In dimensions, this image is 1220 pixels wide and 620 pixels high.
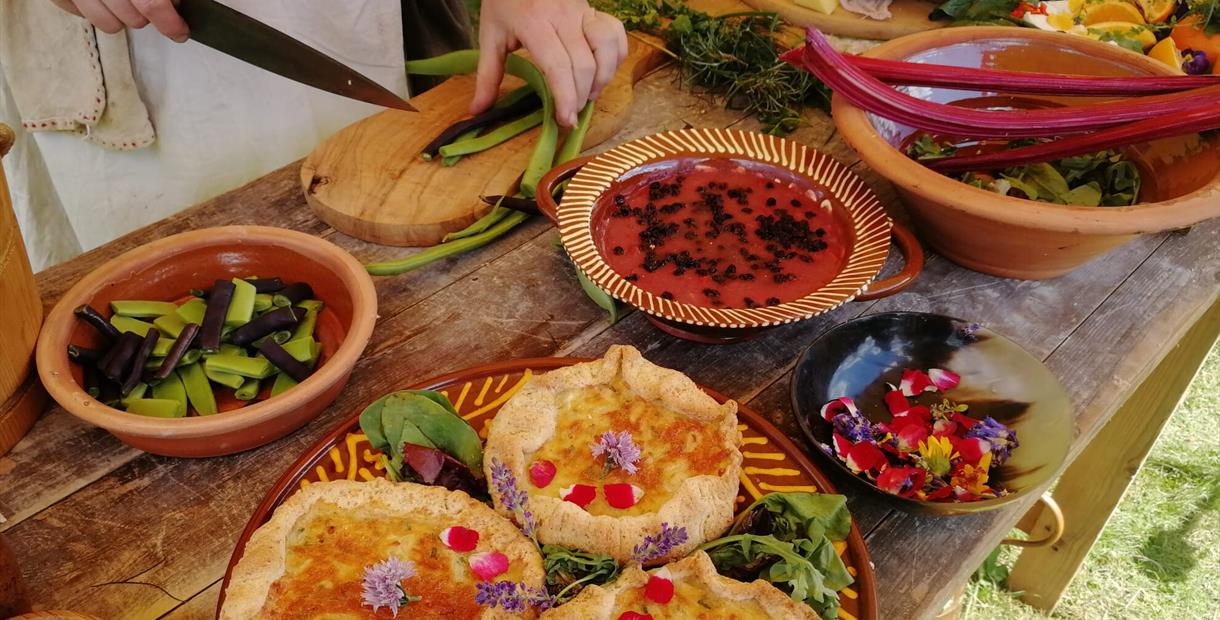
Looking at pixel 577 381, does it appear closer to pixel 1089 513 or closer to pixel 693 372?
pixel 693 372

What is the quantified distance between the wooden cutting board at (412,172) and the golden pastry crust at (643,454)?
0.86 m

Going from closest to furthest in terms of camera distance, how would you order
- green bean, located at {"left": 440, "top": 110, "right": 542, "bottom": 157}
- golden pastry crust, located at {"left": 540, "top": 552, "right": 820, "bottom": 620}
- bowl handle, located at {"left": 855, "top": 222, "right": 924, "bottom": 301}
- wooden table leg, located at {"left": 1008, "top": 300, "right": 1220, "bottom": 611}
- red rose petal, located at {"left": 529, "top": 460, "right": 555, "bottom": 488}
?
golden pastry crust, located at {"left": 540, "top": 552, "right": 820, "bottom": 620} → red rose petal, located at {"left": 529, "top": 460, "right": 555, "bottom": 488} → bowl handle, located at {"left": 855, "top": 222, "right": 924, "bottom": 301} → green bean, located at {"left": 440, "top": 110, "right": 542, "bottom": 157} → wooden table leg, located at {"left": 1008, "top": 300, "right": 1220, "bottom": 611}

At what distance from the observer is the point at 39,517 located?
1.74 m

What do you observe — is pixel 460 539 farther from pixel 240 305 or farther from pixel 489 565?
pixel 240 305

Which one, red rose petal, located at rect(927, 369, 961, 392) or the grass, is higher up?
red rose petal, located at rect(927, 369, 961, 392)

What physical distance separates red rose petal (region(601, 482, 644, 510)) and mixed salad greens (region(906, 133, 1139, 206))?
132cm

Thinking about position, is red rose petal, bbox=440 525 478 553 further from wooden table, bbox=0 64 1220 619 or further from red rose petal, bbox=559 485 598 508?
wooden table, bbox=0 64 1220 619

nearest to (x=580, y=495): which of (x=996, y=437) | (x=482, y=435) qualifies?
(x=482, y=435)

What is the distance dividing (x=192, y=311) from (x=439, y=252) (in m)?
0.61

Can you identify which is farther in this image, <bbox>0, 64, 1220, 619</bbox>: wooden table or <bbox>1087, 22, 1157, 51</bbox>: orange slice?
<bbox>1087, 22, 1157, 51</bbox>: orange slice

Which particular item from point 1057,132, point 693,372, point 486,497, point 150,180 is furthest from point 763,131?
point 150,180

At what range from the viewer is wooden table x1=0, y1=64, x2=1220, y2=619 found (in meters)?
1.67

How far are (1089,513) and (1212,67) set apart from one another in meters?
1.63

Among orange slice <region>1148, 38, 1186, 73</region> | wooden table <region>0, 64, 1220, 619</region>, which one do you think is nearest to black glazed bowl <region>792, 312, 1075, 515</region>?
wooden table <region>0, 64, 1220, 619</region>
